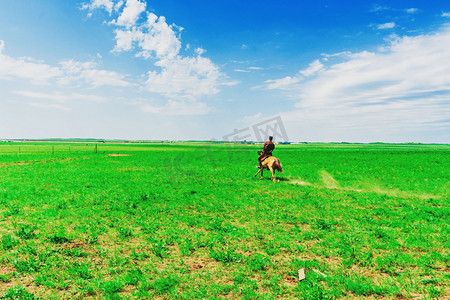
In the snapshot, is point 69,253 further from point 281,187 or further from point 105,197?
point 281,187

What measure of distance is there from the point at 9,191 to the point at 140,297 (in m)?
16.5

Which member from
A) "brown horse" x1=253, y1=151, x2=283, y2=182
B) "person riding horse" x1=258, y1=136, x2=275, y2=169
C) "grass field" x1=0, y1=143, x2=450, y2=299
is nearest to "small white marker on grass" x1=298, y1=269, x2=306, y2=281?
"grass field" x1=0, y1=143, x2=450, y2=299

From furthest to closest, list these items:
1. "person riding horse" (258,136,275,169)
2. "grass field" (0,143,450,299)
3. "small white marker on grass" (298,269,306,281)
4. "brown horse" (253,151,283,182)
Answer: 1. "person riding horse" (258,136,275,169)
2. "brown horse" (253,151,283,182)
3. "small white marker on grass" (298,269,306,281)
4. "grass field" (0,143,450,299)

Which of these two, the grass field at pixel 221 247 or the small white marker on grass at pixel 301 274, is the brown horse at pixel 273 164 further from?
the small white marker on grass at pixel 301 274

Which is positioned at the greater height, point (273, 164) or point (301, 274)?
point (273, 164)

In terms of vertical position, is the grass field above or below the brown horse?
below

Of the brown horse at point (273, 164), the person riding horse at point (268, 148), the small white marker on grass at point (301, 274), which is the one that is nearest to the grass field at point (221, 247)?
the small white marker on grass at point (301, 274)

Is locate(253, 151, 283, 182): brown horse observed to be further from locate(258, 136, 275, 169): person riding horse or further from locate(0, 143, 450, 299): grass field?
locate(0, 143, 450, 299): grass field

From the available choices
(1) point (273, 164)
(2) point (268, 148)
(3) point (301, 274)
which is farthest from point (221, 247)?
(2) point (268, 148)

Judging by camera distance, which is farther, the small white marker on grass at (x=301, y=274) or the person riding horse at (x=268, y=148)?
the person riding horse at (x=268, y=148)

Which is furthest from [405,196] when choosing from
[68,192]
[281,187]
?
[68,192]

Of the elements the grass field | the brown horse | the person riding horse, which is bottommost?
the grass field

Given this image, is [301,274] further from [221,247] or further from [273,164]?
[273,164]

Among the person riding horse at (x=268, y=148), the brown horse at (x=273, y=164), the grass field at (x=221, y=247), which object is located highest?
the person riding horse at (x=268, y=148)
